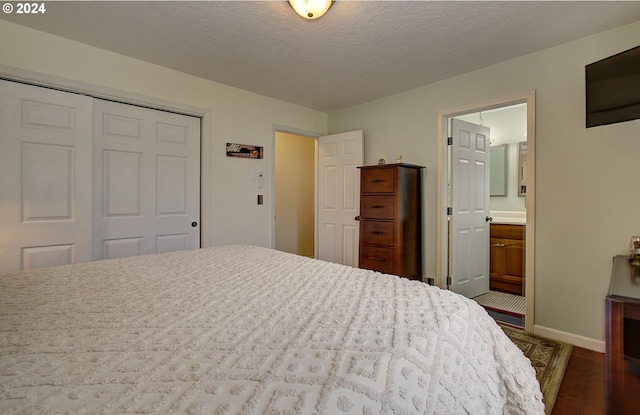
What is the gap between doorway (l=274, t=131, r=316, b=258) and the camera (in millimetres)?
4973

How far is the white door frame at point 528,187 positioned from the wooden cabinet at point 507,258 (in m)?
1.08

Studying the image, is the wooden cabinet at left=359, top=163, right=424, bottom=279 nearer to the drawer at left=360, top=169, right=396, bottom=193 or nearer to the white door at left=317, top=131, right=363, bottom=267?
the drawer at left=360, top=169, right=396, bottom=193

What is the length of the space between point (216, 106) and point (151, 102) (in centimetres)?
65

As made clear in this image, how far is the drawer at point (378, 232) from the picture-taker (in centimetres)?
312

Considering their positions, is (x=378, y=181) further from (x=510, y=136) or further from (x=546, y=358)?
(x=510, y=136)

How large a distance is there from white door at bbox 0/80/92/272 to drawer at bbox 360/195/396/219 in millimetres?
2581

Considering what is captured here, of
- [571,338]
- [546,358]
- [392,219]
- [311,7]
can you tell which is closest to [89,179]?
[311,7]

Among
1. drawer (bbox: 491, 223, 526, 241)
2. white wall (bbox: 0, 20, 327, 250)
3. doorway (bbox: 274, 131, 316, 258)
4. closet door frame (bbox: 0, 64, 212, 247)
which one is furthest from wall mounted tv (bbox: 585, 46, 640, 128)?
doorway (bbox: 274, 131, 316, 258)

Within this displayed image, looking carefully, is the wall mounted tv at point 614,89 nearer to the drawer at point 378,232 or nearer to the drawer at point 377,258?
the drawer at point 378,232

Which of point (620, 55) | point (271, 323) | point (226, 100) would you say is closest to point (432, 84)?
point (620, 55)

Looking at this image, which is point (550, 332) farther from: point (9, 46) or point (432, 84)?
point (9, 46)

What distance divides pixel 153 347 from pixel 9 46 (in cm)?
276

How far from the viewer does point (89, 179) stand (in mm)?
2461

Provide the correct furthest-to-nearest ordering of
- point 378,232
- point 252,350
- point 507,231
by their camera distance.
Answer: point 507,231
point 378,232
point 252,350
